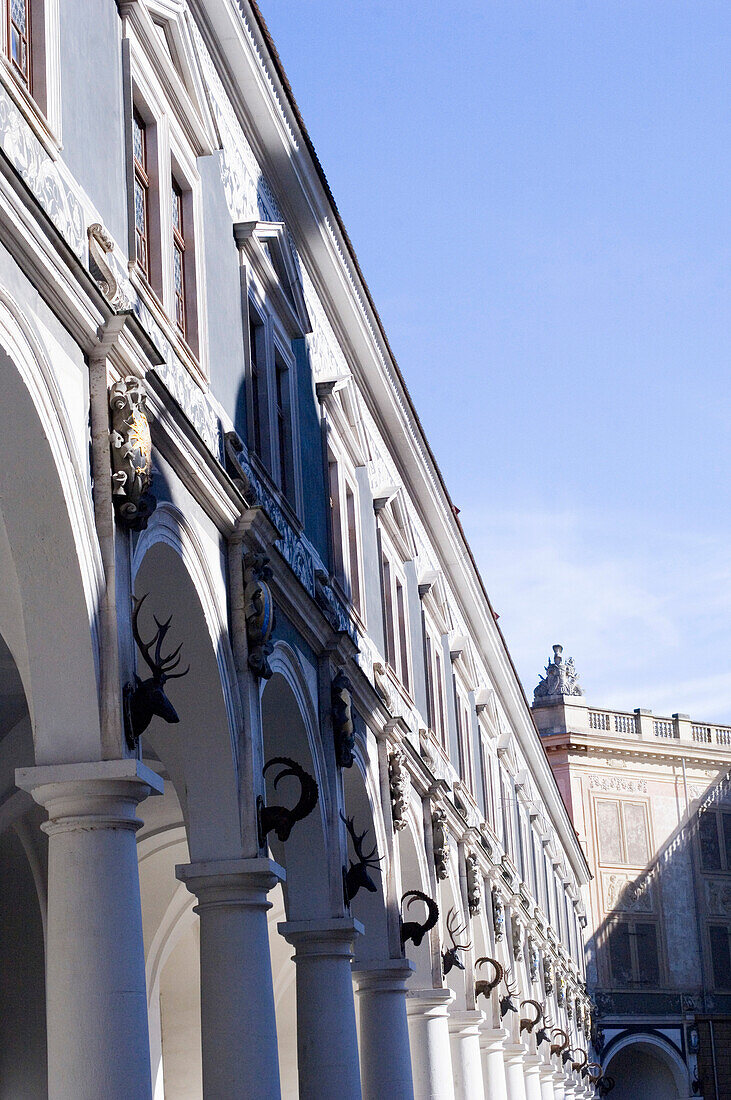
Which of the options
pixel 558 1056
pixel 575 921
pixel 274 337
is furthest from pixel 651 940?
pixel 274 337

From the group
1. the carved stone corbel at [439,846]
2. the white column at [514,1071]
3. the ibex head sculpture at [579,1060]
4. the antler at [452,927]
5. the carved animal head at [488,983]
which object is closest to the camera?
the carved stone corbel at [439,846]

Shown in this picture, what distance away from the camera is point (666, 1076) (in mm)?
51219

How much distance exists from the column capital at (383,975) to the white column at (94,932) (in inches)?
359

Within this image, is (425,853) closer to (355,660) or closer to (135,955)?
(355,660)

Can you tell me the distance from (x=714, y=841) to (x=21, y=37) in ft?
157

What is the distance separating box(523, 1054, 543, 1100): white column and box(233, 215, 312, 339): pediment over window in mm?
19788

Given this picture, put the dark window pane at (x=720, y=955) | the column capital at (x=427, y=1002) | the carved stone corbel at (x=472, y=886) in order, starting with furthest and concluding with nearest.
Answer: the dark window pane at (x=720, y=955)
the carved stone corbel at (x=472, y=886)
the column capital at (x=427, y=1002)

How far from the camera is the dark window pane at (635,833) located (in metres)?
52.0

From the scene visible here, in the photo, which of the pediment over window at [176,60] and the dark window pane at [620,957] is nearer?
the pediment over window at [176,60]

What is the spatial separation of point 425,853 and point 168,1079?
251 inches

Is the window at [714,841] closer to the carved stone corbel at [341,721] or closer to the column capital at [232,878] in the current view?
the carved stone corbel at [341,721]

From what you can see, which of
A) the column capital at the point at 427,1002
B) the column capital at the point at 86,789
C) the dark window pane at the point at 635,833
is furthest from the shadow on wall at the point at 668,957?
the column capital at the point at 86,789

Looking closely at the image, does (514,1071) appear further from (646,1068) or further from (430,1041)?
(646,1068)

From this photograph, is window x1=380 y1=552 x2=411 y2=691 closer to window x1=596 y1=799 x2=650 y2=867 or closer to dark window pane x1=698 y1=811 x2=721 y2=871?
window x1=596 y1=799 x2=650 y2=867
